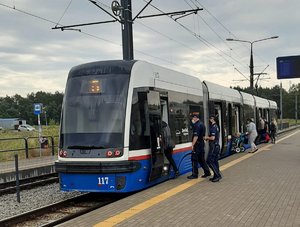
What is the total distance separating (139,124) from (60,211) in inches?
98.9

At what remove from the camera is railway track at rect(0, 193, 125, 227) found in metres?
8.12

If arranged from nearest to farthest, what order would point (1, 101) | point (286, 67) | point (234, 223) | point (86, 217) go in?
point (234, 223), point (86, 217), point (286, 67), point (1, 101)

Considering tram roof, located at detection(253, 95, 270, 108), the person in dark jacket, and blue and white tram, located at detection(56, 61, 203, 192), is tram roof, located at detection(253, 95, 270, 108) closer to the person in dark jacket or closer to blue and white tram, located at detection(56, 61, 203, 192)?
the person in dark jacket

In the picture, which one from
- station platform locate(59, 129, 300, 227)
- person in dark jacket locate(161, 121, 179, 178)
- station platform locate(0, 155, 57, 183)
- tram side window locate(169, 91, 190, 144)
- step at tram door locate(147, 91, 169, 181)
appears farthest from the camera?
station platform locate(0, 155, 57, 183)

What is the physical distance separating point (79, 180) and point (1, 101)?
125157mm

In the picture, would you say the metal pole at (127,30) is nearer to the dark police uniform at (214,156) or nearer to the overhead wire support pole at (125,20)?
the overhead wire support pole at (125,20)

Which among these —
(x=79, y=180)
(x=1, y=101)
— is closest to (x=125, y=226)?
(x=79, y=180)

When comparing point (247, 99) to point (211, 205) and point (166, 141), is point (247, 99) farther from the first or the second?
point (211, 205)

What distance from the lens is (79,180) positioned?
9273 mm

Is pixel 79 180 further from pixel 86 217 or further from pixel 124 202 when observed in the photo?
pixel 86 217

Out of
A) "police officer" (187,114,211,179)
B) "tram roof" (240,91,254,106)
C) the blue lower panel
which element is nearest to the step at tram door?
"police officer" (187,114,211,179)

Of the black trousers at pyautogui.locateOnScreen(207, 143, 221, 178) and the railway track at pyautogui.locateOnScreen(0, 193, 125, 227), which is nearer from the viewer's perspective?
the railway track at pyautogui.locateOnScreen(0, 193, 125, 227)

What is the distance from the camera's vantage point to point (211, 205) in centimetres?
770

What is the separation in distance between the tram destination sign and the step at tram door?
27.2 feet
